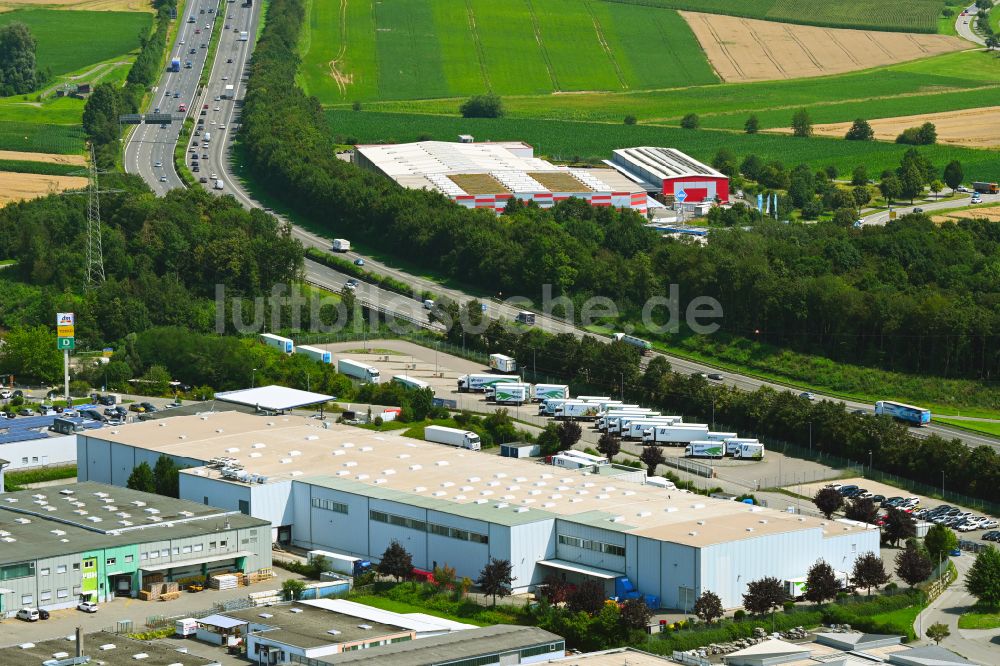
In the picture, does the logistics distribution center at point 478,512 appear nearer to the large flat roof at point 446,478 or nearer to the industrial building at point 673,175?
the large flat roof at point 446,478

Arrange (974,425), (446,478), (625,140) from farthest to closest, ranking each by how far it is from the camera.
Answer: (625,140)
(974,425)
(446,478)

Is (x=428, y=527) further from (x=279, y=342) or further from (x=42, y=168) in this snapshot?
(x=42, y=168)

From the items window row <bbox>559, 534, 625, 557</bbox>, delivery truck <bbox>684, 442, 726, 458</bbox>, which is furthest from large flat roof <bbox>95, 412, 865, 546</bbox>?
delivery truck <bbox>684, 442, 726, 458</bbox>

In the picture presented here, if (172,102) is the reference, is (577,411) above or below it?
below

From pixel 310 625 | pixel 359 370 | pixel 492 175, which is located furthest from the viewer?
pixel 492 175

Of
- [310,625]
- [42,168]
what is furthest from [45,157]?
[310,625]

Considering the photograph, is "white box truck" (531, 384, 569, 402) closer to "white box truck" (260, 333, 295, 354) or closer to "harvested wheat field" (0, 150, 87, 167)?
"white box truck" (260, 333, 295, 354)

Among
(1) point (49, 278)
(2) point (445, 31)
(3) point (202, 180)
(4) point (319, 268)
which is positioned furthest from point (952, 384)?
(2) point (445, 31)

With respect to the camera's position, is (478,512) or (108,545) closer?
(108,545)
